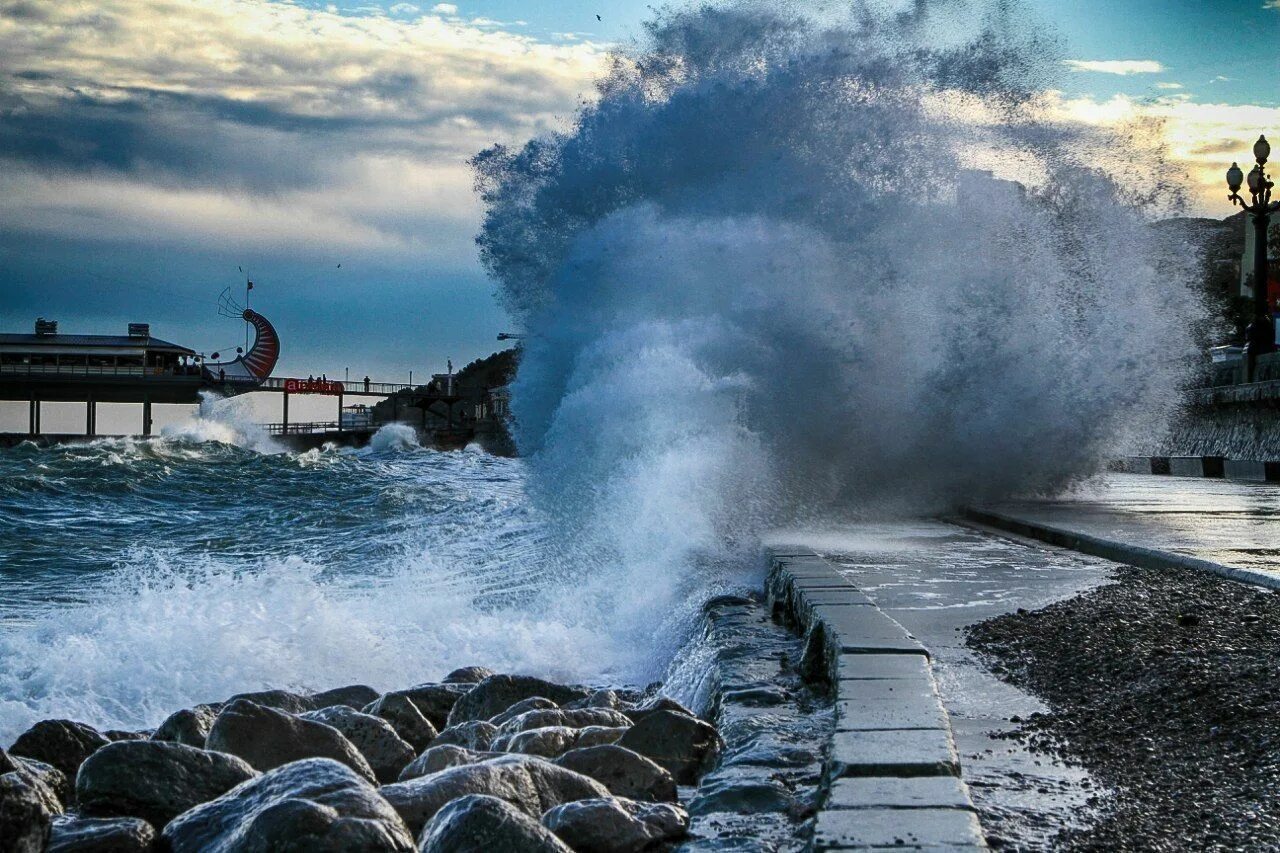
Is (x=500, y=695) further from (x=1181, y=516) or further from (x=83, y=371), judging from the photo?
(x=83, y=371)

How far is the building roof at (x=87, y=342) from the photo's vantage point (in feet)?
222

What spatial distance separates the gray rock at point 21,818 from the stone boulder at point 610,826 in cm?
121

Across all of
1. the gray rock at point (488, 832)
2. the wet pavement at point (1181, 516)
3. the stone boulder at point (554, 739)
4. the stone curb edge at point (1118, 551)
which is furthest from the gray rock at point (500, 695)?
the wet pavement at point (1181, 516)

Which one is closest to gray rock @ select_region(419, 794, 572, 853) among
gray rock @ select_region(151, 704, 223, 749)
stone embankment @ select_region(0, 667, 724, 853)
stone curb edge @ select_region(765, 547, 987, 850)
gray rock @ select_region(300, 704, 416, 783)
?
stone embankment @ select_region(0, 667, 724, 853)

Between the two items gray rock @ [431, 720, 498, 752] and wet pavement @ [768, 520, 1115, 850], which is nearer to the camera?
wet pavement @ [768, 520, 1115, 850]

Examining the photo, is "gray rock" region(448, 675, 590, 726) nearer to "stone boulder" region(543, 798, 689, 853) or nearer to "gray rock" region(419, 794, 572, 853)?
→ "stone boulder" region(543, 798, 689, 853)

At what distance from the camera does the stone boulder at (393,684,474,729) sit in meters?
5.35

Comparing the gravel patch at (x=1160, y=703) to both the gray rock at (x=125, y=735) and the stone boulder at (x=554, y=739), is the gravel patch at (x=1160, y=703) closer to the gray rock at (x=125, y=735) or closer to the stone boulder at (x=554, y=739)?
the stone boulder at (x=554, y=739)

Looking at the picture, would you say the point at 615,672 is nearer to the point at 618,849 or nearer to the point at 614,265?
the point at 618,849

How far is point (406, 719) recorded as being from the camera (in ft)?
16.1

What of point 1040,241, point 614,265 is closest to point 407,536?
point 614,265

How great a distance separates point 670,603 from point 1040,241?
26.0 feet

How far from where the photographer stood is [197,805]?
3.51m

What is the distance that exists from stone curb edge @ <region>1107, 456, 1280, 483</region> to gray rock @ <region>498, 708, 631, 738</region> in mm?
12800
